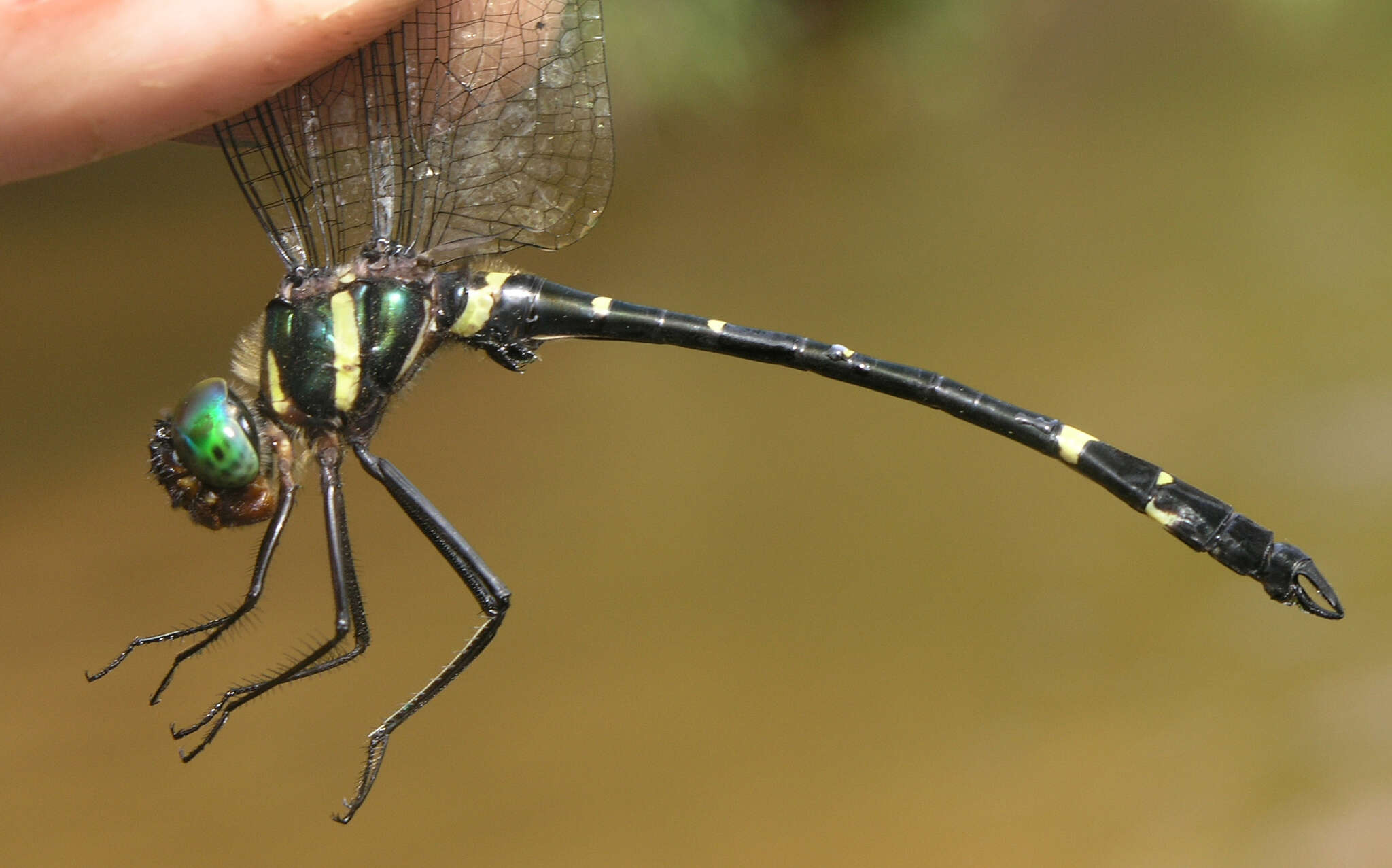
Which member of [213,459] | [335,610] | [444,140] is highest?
[444,140]

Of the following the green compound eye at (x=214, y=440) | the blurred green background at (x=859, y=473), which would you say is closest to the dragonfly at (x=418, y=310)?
the green compound eye at (x=214, y=440)

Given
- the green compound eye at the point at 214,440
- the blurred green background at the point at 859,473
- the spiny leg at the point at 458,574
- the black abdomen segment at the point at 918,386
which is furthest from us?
the blurred green background at the point at 859,473

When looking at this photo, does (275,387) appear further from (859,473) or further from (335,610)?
(859,473)

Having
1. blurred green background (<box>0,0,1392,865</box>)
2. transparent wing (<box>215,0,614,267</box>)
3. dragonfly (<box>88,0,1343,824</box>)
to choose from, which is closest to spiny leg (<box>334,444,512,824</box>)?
dragonfly (<box>88,0,1343,824</box>)

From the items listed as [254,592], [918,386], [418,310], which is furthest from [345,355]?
[918,386]

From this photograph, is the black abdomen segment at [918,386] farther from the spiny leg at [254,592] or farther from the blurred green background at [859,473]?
the blurred green background at [859,473]

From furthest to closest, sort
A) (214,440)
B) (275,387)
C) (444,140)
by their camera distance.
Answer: (444,140) → (275,387) → (214,440)
